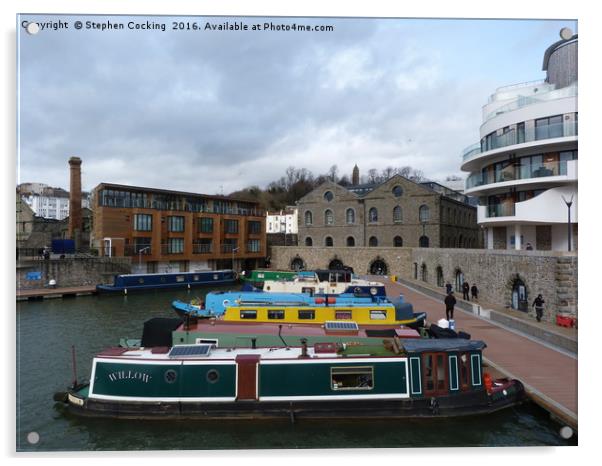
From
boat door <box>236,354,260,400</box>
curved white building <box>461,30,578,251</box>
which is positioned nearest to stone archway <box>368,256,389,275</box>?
curved white building <box>461,30,578,251</box>

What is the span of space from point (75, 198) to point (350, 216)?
31643mm

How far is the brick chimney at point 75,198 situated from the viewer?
41.3 meters

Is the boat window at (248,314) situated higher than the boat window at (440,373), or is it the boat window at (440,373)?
the boat window at (248,314)

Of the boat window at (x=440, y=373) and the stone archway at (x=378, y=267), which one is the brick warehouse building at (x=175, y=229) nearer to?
the stone archway at (x=378, y=267)

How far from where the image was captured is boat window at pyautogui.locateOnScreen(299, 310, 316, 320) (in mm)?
16000

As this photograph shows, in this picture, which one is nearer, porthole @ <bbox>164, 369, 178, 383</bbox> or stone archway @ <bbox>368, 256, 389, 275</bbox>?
porthole @ <bbox>164, 369, 178, 383</bbox>

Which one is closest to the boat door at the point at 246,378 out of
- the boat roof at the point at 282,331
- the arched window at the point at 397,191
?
the boat roof at the point at 282,331

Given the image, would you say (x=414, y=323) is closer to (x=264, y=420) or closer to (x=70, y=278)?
(x=264, y=420)

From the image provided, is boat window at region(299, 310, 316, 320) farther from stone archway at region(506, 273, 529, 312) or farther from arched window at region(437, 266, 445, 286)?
arched window at region(437, 266, 445, 286)

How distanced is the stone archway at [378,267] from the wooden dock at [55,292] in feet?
92.3

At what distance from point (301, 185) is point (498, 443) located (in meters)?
79.6

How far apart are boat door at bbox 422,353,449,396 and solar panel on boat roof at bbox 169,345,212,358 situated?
5.47 meters

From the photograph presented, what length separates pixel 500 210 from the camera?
72.8 ft

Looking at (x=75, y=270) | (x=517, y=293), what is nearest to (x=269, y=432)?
(x=517, y=293)
